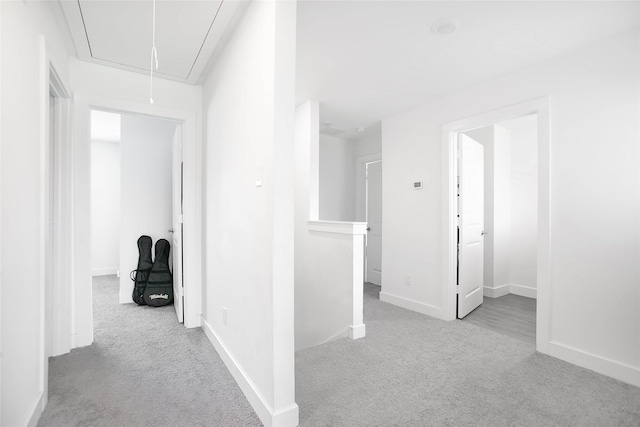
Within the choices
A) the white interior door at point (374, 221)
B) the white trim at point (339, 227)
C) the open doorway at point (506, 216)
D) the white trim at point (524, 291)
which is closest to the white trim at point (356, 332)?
the white trim at point (339, 227)

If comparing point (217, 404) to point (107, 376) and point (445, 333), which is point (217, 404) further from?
point (445, 333)

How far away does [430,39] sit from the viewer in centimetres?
225

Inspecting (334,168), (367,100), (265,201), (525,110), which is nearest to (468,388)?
(265,201)

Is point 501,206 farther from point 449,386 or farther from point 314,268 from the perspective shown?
point 449,386

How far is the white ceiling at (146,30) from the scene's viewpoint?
189cm

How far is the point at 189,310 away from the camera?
2959 millimetres

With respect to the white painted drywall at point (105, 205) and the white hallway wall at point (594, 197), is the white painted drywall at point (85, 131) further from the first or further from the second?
the white painted drywall at point (105, 205)

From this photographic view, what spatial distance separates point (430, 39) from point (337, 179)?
3230mm

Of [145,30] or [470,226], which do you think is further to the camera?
[470,226]

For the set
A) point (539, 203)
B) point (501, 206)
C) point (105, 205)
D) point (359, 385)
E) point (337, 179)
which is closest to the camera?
point (359, 385)

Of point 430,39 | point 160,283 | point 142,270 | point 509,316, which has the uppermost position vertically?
point 430,39

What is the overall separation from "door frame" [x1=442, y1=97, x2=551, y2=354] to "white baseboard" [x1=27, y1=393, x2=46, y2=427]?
319 cm

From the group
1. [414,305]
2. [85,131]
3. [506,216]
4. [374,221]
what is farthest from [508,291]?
[85,131]

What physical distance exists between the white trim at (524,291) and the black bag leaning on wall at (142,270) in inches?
188
